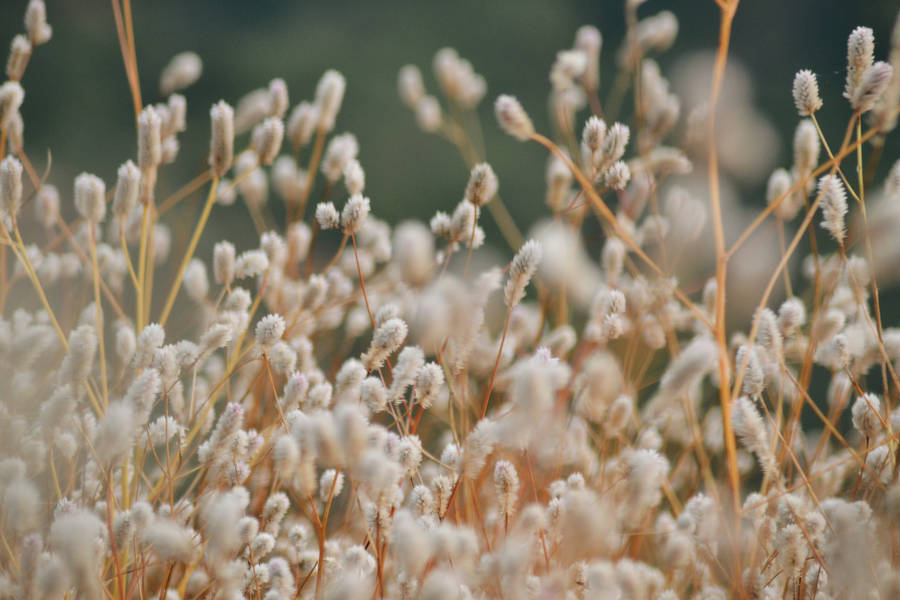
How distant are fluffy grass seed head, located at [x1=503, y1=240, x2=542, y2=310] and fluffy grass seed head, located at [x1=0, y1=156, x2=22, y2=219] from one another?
358 millimetres

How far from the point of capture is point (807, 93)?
1.59ft

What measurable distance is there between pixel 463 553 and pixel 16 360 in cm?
34

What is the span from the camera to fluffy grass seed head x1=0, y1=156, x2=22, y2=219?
0.51 m

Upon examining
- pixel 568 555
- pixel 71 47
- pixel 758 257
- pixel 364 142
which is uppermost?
pixel 71 47

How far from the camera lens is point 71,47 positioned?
294cm

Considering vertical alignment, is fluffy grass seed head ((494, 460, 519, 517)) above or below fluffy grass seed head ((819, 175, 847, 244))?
below

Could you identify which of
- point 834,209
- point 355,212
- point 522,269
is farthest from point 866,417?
point 355,212

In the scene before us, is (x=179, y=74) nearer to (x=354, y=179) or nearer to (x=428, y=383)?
(x=354, y=179)

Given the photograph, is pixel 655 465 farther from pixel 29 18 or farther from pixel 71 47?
pixel 71 47

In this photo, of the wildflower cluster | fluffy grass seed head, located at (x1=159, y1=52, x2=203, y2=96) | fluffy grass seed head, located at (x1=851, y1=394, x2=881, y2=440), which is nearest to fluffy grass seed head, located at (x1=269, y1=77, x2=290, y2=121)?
the wildflower cluster

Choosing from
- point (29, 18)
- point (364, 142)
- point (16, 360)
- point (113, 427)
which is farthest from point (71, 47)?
point (113, 427)

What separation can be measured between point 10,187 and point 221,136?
152 mm

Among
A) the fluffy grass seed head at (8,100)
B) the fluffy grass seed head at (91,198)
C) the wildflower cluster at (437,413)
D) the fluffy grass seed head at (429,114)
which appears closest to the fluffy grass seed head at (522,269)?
the wildflower cluster at (437,413)

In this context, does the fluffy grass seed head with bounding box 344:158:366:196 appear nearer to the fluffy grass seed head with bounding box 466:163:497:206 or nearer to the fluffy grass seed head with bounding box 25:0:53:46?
the fluffy grass seed head with bounding box 466:163:497:206
